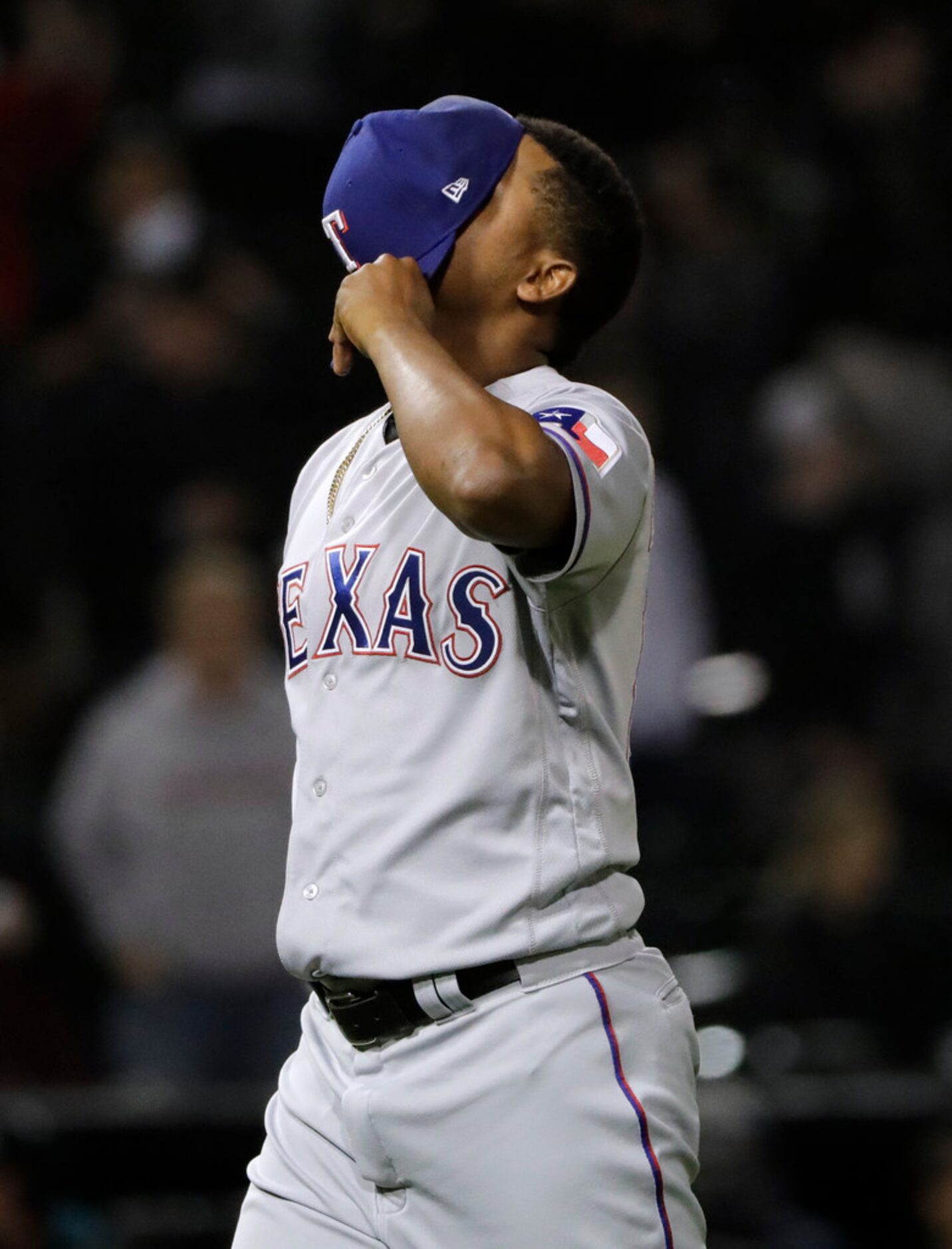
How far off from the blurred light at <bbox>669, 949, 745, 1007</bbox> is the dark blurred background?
0.02 meters

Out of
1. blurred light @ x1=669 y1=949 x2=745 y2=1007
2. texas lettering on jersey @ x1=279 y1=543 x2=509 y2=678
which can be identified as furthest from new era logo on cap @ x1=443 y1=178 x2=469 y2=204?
blurred light @ x1=669 y1=949 x2=745 y2=1007

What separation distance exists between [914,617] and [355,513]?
360 centimetres

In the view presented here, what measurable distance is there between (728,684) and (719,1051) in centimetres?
123

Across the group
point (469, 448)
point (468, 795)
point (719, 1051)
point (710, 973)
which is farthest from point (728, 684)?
point (469, 448)

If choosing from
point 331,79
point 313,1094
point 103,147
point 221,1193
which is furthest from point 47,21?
point 313,1094

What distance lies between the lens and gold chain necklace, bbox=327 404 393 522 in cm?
246

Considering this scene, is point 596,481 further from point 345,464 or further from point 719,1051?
point 719,1051

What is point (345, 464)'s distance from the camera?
8.28 ft

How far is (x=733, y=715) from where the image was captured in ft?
18.3

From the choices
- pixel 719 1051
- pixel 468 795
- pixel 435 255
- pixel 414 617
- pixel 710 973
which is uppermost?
pixel 435 255

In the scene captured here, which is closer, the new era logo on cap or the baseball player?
the baseball player

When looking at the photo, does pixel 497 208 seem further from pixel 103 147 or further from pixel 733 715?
pixel 103 147

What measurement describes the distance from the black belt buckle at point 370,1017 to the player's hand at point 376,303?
2.48 ft

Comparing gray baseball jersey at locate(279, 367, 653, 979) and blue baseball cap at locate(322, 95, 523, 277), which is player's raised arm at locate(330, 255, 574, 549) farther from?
blue baseball cap at locate(322, 95, 523, 277)
